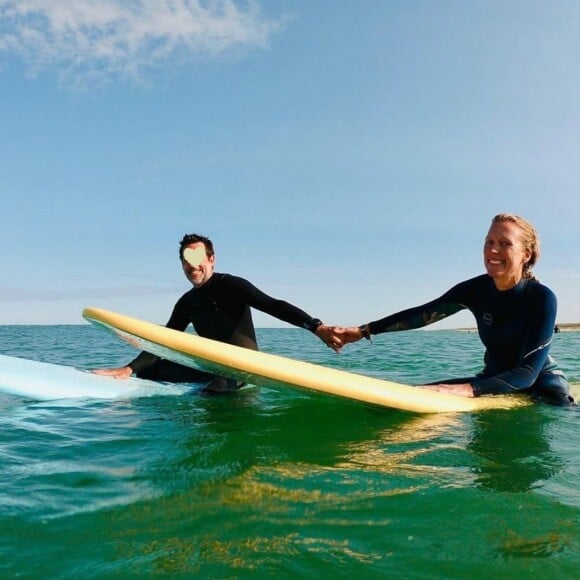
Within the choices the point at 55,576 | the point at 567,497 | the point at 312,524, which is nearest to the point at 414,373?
the point at 567,497

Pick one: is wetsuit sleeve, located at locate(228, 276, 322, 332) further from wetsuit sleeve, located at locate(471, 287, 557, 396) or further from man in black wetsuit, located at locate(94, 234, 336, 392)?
wetsuit sleeve, located at locate(471, 287, 557, 396)

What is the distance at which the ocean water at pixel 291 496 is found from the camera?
1.83m

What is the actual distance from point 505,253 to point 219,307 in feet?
8.26

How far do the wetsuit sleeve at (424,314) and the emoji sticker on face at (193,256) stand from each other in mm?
1711

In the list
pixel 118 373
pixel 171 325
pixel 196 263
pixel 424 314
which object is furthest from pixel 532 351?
pixel 118 373

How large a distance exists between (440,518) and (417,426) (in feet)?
5.65

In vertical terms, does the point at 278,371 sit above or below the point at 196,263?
below

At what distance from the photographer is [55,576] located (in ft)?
5.67

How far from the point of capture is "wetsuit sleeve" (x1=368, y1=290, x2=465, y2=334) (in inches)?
196

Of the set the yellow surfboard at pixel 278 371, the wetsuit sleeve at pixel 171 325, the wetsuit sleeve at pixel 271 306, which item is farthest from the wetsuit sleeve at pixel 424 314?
the wetsuit sleeve at pixel 171 325

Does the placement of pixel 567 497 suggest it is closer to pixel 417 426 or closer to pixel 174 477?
pixel 417 426

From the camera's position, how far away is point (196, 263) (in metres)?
5.32

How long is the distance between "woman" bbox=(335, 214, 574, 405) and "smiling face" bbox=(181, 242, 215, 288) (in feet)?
6.14

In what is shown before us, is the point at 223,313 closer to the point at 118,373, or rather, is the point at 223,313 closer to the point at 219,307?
the point at 219,307
